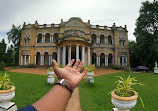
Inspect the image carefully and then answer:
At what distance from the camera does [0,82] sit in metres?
2.75

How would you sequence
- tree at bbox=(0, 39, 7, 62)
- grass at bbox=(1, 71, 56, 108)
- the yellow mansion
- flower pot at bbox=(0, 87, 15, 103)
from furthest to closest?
tree at bbox=(0, 39, 7, 62) → the yellow mansion → grass at bbox=(1, 71, 56, 108) → flower pot at bbox=(0, 87, 15, 103)

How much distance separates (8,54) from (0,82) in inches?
1104

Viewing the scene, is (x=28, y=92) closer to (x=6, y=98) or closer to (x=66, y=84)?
(x=6, y=98)

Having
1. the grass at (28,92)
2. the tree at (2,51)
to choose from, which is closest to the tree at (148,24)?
the grass at (28,92)

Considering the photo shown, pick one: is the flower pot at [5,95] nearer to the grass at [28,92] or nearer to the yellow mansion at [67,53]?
the grass at [28,92]

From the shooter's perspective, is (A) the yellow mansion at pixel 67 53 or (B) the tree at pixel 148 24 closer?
(B) the tree at pixel 148 24

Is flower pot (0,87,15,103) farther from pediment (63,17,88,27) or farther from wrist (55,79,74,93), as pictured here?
pediment (63,17,88,27)

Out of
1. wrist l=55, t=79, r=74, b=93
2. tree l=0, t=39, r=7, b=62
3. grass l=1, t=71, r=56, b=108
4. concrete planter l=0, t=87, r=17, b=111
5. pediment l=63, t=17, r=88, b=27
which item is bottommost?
grass l=1, t=71, r=56, b=108

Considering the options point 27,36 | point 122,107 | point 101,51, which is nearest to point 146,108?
point 122,107

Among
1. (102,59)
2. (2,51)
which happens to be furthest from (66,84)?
(2,51)

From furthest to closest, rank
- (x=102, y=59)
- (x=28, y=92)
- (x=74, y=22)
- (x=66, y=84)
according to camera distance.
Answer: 1. (x=102, y=59)
2. (x=74, y=22)
3. (x=28, y=92)
4. (x=66, y=84)

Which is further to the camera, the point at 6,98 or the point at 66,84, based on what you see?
the point at 6,98

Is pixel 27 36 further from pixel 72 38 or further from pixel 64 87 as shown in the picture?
pixel 64 87

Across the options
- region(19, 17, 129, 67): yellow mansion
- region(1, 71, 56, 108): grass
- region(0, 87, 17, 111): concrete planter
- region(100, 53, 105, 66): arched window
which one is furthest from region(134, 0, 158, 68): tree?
region(0, 87, 17, 111): concrete planter
